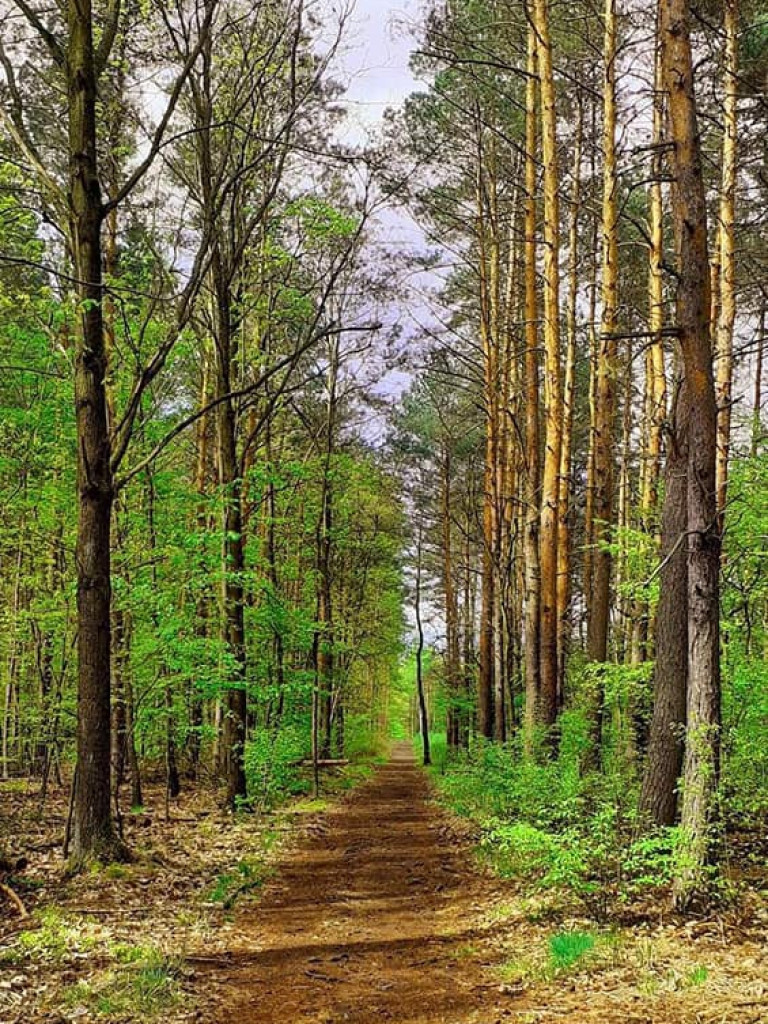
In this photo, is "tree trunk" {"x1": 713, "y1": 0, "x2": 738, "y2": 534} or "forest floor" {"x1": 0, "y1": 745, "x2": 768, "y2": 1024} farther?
"tree trunk" {"x1": 713, "y1": 0, "x2": 738, "y2": 534}

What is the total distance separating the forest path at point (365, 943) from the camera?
4.88 m

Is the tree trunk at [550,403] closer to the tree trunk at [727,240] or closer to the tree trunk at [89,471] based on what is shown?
the tree trunk at [727,240]

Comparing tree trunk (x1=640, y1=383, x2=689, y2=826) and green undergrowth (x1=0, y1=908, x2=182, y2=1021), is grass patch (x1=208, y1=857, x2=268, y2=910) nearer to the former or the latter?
green undergrowth (x1=0, y1=908, x2=182, y2=1021)

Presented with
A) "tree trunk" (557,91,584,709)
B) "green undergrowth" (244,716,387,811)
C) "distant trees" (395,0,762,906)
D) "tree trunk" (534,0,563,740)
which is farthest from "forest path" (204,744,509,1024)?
"tree trunk" (557,91,584,709)

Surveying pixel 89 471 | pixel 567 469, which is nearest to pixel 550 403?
pixel 567 469

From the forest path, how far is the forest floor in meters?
0.02

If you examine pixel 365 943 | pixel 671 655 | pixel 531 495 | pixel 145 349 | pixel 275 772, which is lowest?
pixel 275 772

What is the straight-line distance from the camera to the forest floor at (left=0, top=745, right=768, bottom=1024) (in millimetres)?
4652

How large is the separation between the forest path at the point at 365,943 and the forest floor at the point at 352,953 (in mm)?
20

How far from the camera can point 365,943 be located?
249 inches

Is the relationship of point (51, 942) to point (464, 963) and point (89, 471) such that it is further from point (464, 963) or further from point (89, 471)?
point (89, 471)

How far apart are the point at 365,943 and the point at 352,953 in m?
0.31

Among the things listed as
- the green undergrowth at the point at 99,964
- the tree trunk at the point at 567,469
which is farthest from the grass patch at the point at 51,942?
the tree trunk at the point at 567,469

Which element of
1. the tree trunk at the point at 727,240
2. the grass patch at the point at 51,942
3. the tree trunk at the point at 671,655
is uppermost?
the tree trunk at the point at 727,240
